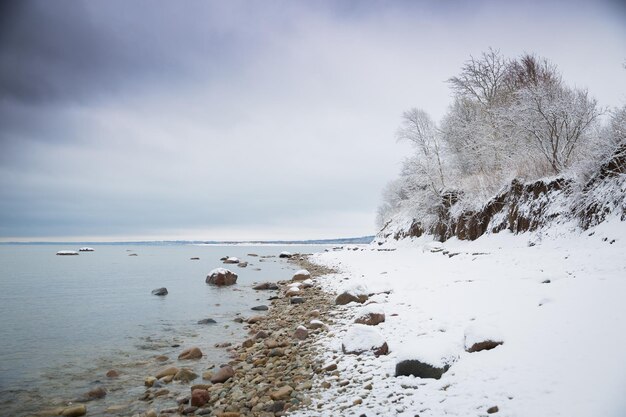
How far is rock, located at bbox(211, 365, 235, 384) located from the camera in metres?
6.54

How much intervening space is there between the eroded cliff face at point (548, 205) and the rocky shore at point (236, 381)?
10057 millimetres

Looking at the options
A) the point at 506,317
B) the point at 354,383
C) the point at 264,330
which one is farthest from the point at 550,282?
the point at 264,330

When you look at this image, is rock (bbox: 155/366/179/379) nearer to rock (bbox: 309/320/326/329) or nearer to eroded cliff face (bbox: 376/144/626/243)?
rock (bbox: 309/320/326/329)

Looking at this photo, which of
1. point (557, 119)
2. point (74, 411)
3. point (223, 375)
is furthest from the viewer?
point (557, 119)

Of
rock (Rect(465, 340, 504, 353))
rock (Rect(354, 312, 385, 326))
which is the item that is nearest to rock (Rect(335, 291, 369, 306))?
rock (Rect(354, 312, 385, 326))

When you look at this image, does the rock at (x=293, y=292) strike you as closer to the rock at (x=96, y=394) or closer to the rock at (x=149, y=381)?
the rock at (x=149, y=381)

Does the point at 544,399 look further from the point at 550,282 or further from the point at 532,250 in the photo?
the point at 532,250

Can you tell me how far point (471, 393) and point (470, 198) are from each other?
2104 centimetres

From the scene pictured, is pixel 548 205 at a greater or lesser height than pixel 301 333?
greater

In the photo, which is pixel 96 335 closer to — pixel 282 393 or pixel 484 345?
pixel 282 393

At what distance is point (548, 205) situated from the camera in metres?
14.4

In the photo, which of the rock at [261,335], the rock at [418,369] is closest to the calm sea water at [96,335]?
the rock at [261,335]

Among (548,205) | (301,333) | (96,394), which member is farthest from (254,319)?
(548,205)

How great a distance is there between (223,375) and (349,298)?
5.48 meters
